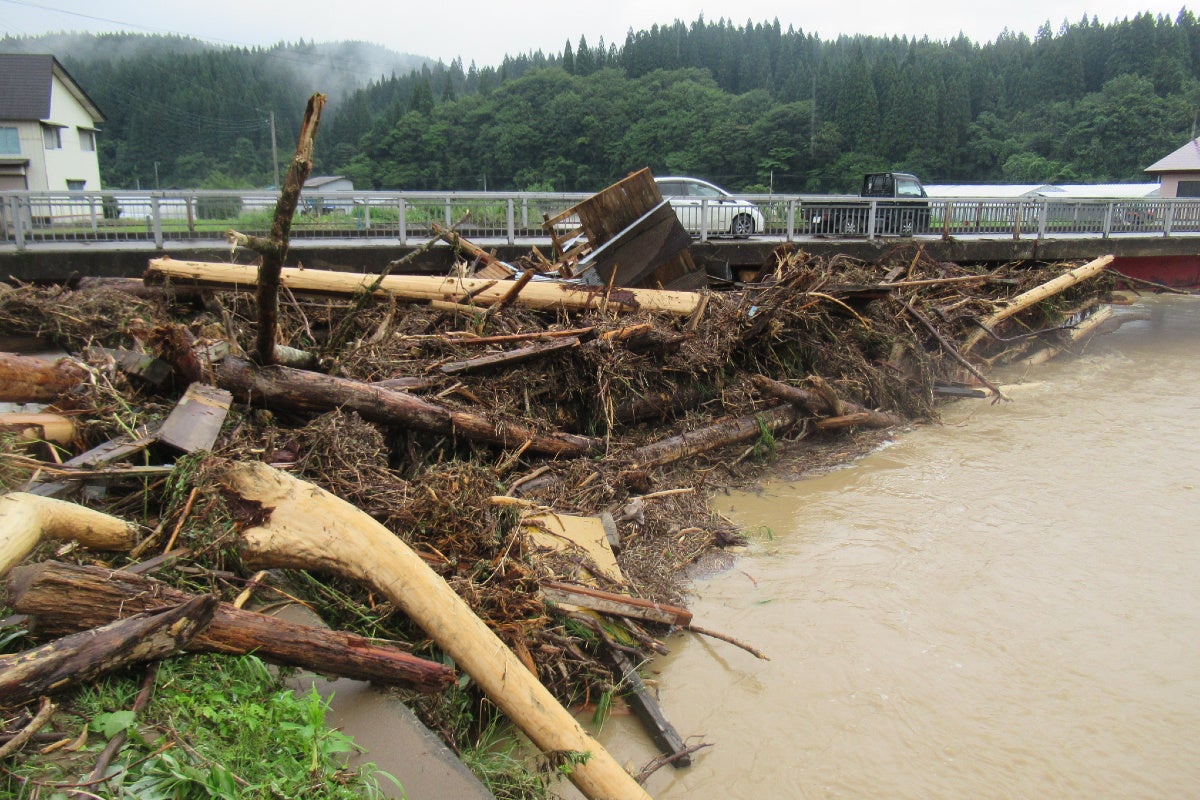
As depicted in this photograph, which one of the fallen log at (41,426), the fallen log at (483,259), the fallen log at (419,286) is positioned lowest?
the fallen log at (41,426)

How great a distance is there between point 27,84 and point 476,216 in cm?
4738

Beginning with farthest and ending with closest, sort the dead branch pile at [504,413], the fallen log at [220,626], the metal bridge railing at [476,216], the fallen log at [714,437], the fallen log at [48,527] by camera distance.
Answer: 1. the metal bridge railing at [476,216]
2. the fallen log at [714,437]
3. the dead branch pile at [504,413]
4. the fallen log at [48,527]
5. the fallen log at [220,626]

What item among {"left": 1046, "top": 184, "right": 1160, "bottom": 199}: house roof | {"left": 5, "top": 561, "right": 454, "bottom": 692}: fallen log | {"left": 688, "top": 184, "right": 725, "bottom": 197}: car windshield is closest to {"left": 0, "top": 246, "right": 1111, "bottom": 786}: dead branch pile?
{"left": 5, "top": 561, "right": 454, "bottom": 692}: fallen log

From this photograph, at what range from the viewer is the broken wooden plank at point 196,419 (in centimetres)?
437

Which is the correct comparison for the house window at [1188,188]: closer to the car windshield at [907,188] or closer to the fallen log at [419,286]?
the car windshield at [907,188]

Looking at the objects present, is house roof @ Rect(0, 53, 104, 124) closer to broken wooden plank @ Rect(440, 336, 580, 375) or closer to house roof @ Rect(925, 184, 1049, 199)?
broken wooden plank @ Rect(440, 336, 580, 375)

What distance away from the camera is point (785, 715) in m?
4.55

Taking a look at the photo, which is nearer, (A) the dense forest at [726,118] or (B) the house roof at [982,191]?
(B) the house roof at [982,191]

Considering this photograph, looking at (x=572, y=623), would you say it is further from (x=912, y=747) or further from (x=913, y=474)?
(x=913, y=474)

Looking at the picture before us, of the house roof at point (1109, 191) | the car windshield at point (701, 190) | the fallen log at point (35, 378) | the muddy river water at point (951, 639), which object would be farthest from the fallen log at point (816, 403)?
the house roof at point (1109, 191)

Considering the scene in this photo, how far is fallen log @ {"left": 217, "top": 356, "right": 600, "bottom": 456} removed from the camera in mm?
5527

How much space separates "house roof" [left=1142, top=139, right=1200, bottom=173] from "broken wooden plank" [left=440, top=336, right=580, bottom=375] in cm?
4543

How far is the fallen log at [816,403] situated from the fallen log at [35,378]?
21.3ft

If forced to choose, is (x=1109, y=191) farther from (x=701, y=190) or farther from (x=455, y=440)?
(x=455, y=440)
